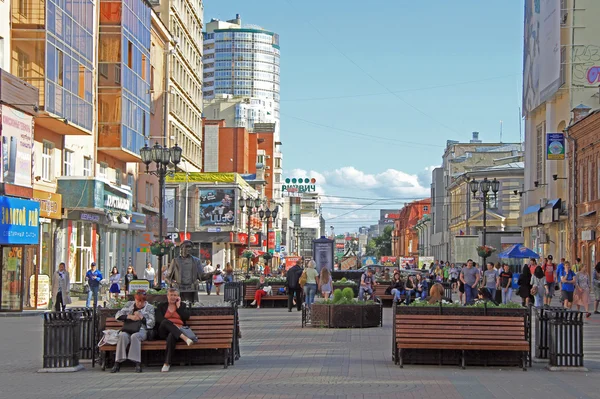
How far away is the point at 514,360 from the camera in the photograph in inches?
611

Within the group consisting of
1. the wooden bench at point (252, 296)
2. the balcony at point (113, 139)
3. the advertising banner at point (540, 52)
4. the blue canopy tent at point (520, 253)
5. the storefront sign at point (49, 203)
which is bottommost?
the wooden bench at point (252, 296)

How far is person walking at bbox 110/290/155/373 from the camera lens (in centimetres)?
1474

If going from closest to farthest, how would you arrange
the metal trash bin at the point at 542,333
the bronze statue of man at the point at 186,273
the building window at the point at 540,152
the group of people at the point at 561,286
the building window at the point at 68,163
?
the metal trash bin at the point at 542,333 → the bronze statue of man at the point at 186,273 → the group of people at the point at 561,286 → the building window at the point at 68,163 → the building window at the point at 540,152

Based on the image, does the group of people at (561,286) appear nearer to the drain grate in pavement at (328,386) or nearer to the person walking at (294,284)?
the person walking at (294,284)

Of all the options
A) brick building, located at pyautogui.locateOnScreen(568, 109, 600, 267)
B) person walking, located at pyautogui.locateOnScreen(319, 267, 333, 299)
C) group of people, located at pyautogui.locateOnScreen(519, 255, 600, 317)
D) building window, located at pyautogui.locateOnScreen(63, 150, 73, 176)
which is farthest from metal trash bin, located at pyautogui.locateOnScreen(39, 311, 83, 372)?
brick building, located at pyautogui.locateOnScreen(568, 109, 600, 267)

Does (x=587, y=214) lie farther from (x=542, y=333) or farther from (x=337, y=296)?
(x=542, y=333)

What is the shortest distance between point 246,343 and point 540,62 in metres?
45.8

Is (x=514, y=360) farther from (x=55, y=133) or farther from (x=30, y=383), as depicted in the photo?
(x=55, y=133)

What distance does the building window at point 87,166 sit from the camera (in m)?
43.2

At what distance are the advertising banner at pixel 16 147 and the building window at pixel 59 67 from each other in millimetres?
3484

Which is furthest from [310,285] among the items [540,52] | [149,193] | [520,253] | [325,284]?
[540,52]

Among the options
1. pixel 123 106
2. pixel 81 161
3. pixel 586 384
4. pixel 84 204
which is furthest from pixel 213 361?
pixel 123 106

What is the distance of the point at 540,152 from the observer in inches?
2591

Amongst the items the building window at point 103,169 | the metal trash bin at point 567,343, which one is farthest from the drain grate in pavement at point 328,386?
the building window at point 103,169
